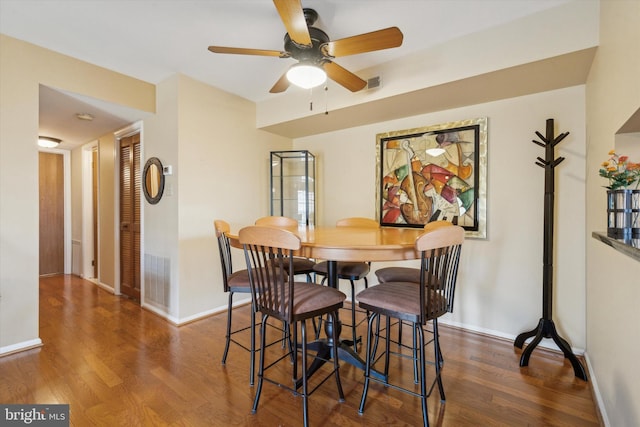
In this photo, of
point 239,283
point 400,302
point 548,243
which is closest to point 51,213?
point 239,283

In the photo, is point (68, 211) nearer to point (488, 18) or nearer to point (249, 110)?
point (249, 110)

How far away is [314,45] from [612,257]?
209cm

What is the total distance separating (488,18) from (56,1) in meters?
3.01

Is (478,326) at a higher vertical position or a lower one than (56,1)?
lower

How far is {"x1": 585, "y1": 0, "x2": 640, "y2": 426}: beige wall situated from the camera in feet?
3.95

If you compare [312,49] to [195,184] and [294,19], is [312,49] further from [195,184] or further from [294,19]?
[195,184]

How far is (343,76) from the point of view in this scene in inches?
90.0

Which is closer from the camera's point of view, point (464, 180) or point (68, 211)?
point (464, 180)

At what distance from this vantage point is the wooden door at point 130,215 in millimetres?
3613

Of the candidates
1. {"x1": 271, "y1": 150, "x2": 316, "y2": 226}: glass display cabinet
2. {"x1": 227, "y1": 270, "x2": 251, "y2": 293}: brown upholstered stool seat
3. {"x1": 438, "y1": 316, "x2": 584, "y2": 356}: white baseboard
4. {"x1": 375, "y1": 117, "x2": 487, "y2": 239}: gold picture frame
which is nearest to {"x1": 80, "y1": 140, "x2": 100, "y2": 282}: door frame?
{"x1": 271, "y1": 150, "x2": 316, "y2": 226}: glass display cabinet

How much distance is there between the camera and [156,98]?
3.26m

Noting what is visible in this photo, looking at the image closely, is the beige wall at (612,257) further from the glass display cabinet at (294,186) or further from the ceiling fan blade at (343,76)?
the glass display cabinet at (294,186)

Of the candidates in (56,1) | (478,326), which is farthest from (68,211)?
(478,326)

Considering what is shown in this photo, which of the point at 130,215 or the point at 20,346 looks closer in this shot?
the point at 20,346
